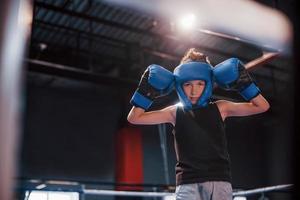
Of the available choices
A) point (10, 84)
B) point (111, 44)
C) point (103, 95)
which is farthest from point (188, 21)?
point (103, 95)

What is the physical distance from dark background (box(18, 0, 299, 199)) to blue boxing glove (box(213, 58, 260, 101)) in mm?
3274

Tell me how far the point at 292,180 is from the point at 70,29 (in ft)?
17.6

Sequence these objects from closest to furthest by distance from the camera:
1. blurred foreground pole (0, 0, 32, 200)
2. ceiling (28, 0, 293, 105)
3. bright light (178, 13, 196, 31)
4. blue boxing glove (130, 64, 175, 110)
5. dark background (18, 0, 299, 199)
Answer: blurred foreground pole (0, 0, 32, 200) → bright light (178, 13, 196, 31) → blue boxing glove (130, 64, 175, 110) → ceiling (28, 0, 293, 105) → dark background (18, 0, 299, 199)

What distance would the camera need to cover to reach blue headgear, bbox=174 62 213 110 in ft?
5.25

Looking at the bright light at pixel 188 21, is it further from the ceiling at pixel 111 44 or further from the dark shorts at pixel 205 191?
the ceiling at pixel 111 44

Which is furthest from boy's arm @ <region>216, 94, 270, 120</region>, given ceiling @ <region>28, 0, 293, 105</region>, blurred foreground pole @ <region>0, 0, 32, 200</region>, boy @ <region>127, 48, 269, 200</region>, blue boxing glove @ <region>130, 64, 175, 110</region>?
ceiling @ <region>28, 0, 293, 105</region>

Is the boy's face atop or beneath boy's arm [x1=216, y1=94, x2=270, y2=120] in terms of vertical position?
atop

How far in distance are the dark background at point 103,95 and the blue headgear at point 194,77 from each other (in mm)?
3271

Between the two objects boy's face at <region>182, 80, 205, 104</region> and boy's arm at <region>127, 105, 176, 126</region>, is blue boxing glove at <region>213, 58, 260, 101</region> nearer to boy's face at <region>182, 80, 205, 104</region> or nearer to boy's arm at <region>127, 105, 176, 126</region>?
boy's face at <region>182, 80, 205, 104</region>

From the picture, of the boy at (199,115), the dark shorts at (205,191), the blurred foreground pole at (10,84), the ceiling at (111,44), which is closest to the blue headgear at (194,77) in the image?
the boy at (199,115)

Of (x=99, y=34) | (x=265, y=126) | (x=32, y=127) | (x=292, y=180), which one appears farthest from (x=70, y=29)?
(x=292, y=180)

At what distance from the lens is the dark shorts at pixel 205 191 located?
1493 mm

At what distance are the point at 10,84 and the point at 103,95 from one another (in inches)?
293

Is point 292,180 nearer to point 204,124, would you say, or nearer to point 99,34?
point 204,124
